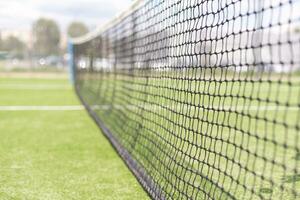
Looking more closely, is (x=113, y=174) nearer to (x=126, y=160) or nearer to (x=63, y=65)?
(x=126, y=160)

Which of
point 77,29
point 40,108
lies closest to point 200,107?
point 40,108

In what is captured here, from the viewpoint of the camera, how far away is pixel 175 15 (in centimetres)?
343

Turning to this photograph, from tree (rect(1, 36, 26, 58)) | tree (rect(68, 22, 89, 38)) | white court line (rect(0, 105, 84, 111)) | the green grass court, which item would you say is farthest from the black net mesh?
tree (rect(1, 36, 26, 58))

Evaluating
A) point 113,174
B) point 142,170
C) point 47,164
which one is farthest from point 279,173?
point 47,164

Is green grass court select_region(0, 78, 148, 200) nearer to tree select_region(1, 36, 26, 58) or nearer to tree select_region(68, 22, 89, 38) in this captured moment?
tree select_region(68, 22, 89, 38)

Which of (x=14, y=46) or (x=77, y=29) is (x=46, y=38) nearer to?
(x=14, y=46)

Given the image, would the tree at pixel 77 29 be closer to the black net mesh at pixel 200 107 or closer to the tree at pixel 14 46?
the tree at pixel 14 46

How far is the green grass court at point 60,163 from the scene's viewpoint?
3219 millimetres

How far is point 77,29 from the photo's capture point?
97.8ft

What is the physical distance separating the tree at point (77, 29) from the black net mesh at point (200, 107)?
21831 mm

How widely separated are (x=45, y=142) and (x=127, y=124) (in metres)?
1.02

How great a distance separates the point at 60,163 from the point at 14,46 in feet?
89.0

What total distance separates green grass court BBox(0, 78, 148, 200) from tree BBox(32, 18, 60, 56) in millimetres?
23162

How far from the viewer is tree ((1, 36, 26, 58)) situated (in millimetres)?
28547
